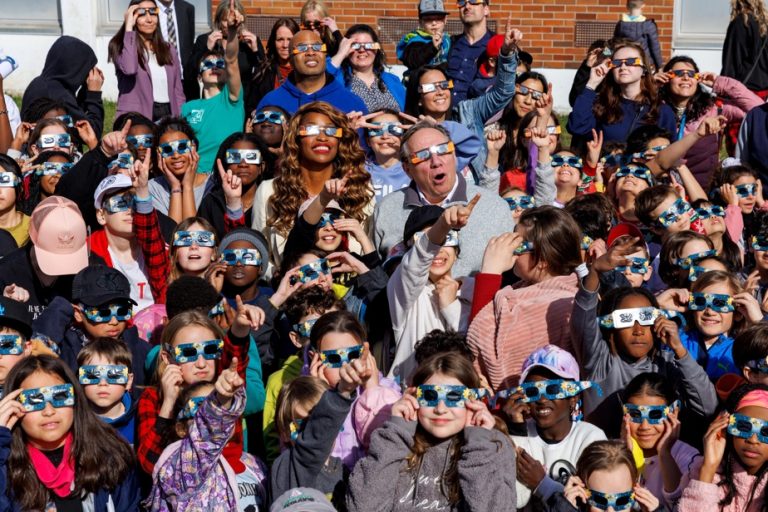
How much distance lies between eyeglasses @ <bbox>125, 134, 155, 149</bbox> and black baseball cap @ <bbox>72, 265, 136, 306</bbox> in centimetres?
183

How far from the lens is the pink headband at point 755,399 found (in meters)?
6.21

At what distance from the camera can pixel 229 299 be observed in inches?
320

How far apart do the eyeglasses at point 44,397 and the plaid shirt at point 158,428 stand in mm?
488

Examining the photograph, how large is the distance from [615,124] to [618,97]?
21 centimetres

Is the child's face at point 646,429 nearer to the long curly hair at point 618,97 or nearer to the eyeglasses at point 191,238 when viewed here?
the eyeglasses at point 191,238

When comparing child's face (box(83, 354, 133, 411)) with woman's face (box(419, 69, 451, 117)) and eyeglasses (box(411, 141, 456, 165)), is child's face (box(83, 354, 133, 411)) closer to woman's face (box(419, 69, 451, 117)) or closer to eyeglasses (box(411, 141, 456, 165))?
eyeglasses (box(411, 141, 456, 165))

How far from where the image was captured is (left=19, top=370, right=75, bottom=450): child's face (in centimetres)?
631

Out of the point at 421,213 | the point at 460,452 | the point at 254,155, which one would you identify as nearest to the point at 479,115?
the point at 254,155

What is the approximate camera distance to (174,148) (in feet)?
30.3

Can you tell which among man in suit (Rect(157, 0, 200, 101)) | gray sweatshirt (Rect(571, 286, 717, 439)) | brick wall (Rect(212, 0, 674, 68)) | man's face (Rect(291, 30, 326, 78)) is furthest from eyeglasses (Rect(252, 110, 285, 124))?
brick wall (Rect(212, 0, 674, 68))

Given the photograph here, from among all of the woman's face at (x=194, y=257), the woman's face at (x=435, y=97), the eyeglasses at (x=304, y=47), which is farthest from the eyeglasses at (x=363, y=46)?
the woman's face at (x=194, y=257)

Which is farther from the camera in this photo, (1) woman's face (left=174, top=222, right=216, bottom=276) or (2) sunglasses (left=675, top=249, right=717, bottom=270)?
(1) woman's face (left=174, top=222, right=216, bottom=276)

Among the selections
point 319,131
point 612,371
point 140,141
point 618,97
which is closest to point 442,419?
point 612,371

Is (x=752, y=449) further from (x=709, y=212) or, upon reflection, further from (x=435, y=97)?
(x=435, y=97)
